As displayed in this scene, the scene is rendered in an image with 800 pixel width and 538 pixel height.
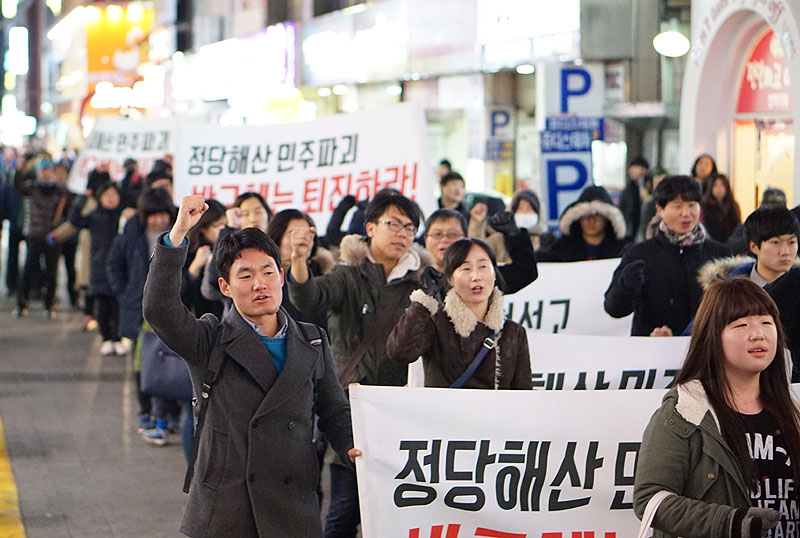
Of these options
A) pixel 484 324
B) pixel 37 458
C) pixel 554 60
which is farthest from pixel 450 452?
pixel 554 60

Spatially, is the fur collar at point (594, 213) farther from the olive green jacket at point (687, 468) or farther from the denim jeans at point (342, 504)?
the olive green jacket at point (687, 468)

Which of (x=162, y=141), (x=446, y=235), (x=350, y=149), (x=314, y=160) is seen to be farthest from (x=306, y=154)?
(x=162, y=141)

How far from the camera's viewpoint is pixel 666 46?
17.1m

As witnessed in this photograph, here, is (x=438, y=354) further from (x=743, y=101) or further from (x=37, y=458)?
(x=743, y=101)

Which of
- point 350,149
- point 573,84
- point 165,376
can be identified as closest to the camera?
point 165,376

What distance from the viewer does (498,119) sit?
866 inches

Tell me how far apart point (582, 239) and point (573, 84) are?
4985mm

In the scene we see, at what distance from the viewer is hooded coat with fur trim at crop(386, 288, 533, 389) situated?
544cm

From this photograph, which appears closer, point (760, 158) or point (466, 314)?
point (466, 314)

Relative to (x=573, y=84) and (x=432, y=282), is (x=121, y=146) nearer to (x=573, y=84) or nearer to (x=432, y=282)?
(x=573, y=84)

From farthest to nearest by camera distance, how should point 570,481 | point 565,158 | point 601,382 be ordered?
point 565,158 → point 601,382 → point 570,481

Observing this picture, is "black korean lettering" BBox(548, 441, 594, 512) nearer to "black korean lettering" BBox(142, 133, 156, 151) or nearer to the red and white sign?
the red and white sign

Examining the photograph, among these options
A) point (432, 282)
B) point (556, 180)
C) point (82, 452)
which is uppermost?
point (556, 180)

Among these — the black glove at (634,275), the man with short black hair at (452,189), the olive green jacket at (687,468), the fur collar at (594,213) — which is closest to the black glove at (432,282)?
the black glove at (634,275)
